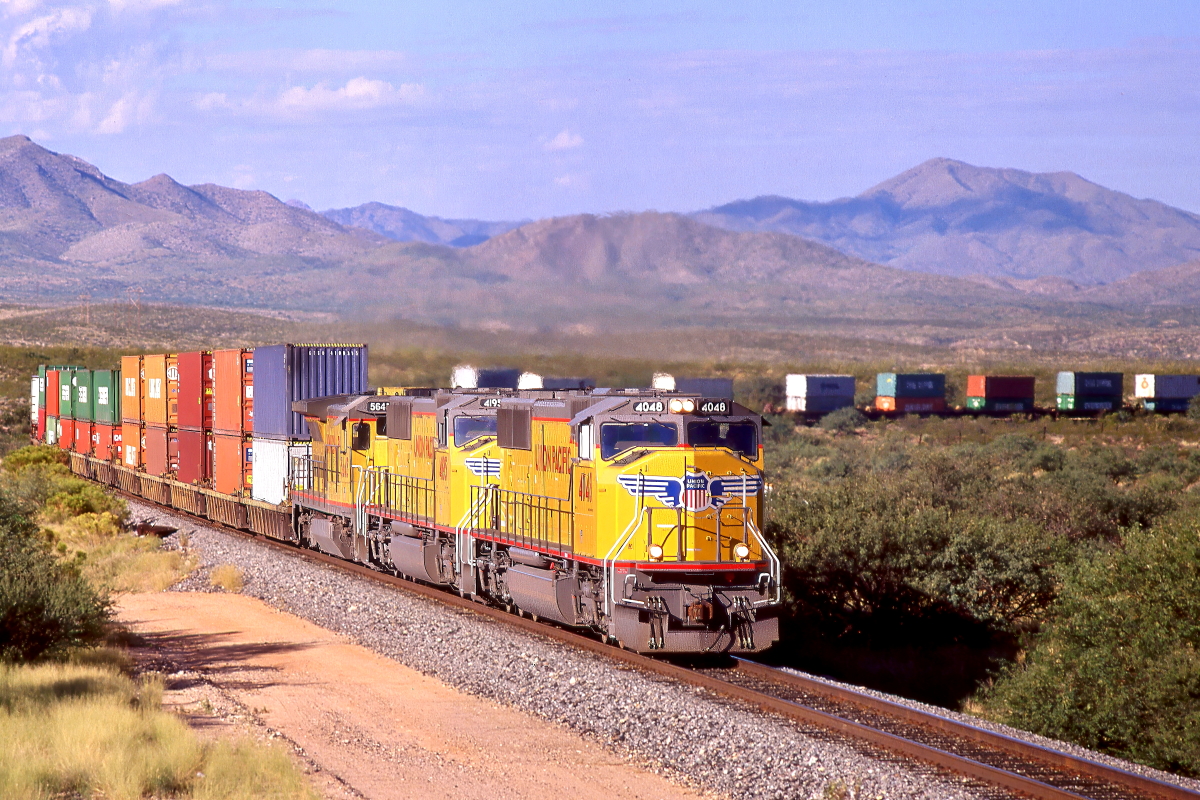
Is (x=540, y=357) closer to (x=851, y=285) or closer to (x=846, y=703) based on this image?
(x=846, y=703)

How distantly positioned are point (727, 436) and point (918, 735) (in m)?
4.94

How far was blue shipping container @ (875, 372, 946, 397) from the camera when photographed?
3324 inches

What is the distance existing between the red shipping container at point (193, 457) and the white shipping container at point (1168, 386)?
235 ft

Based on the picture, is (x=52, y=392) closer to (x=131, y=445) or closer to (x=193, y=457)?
A: (x=131, y=445)

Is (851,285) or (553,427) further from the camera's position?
(851,285)

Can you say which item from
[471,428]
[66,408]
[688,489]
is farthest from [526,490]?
[66,408]

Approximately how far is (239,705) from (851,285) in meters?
120

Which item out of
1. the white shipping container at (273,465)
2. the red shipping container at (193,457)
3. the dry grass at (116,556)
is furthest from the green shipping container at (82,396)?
the white shipping container at (273,465)

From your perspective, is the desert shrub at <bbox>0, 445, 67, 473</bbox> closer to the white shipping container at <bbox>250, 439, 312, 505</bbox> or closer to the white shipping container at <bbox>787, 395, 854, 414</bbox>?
the white shipping container at <bbox>250, 439, 312, 505</bbox>

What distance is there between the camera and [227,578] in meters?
24.3

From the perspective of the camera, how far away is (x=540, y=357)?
77.8 feet

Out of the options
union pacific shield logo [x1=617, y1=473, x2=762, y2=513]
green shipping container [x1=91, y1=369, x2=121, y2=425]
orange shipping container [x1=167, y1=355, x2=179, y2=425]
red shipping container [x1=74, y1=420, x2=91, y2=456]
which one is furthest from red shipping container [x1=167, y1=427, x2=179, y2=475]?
union pacific shield logo [x1=617, y1=473, x2=762, y2=513]

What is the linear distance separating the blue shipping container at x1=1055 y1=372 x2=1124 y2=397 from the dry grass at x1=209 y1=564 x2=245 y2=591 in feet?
234

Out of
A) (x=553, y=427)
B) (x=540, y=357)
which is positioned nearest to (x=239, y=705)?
(x=553, y=427)
